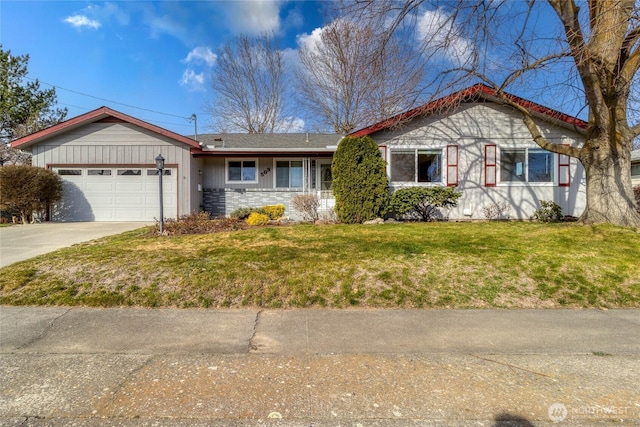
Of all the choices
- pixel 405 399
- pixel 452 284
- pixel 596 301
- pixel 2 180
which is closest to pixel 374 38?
pixel 452 284

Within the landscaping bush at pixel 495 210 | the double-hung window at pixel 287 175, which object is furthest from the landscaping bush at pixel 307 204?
the landscaping bush at pixel 495 210

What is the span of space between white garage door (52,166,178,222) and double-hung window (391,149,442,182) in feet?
28.5

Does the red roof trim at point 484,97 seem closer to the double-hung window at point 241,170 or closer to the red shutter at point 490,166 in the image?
the red shutter at point 490,166

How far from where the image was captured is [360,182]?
1063cm

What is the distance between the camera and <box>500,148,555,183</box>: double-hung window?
11898mm

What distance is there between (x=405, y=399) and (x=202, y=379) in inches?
63.7

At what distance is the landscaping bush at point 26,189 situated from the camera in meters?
11.4

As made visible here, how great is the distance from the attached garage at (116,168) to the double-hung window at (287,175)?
3.48 meters

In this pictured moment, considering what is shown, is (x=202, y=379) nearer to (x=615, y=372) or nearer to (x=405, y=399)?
(x=405, y=399)

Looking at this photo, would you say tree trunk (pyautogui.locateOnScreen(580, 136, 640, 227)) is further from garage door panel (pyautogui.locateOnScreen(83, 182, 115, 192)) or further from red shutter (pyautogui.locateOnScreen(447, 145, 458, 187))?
garage door panel (pyautogui.locateOnScreen(83, 182, 115, 192))

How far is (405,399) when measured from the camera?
243cm

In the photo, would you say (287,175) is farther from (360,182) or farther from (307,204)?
(360,182)

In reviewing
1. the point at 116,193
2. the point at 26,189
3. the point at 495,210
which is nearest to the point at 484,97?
the point at 495,210

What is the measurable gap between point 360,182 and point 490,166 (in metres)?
5.12
